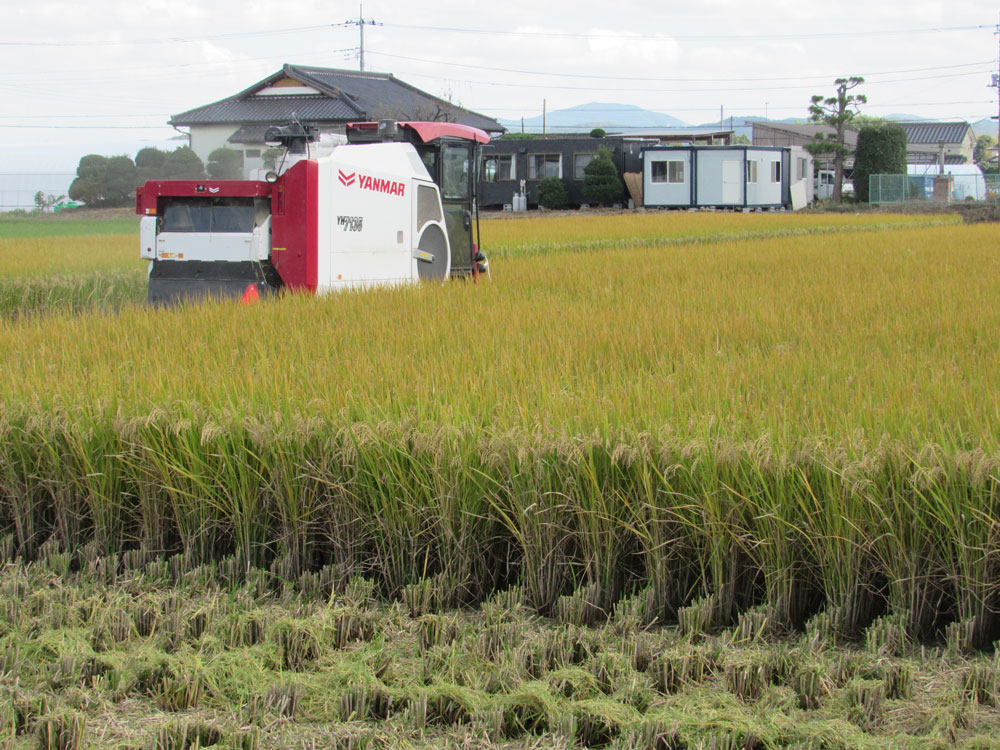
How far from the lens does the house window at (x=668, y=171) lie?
113 feet

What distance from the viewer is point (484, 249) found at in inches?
606

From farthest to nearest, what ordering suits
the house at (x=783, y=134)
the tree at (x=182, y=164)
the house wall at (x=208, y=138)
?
the house at (x=783, y=134), the house wall at (x=208, y=138), the tree at (x=182, y=164)

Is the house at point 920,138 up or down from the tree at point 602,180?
up

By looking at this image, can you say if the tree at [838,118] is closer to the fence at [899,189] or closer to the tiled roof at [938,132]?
the fence at [899,189]

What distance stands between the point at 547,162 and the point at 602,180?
3081 mm

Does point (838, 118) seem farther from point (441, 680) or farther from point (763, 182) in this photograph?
point (441, 680)

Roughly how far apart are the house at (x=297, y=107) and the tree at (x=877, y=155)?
13.9 m

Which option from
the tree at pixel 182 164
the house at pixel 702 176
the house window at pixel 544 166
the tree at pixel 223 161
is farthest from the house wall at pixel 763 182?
the tree at pixel 182 164

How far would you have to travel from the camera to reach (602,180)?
113ft

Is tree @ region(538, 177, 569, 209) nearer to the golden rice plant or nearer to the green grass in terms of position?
the green grass

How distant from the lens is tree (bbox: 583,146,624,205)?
113 feet

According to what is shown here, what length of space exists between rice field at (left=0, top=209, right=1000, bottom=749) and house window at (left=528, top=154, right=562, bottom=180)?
32484mm

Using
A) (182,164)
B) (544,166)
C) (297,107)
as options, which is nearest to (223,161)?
(182,164)

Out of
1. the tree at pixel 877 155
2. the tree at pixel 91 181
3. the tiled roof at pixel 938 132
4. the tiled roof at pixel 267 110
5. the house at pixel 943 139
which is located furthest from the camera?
the tiled roof at pixel 938 132
